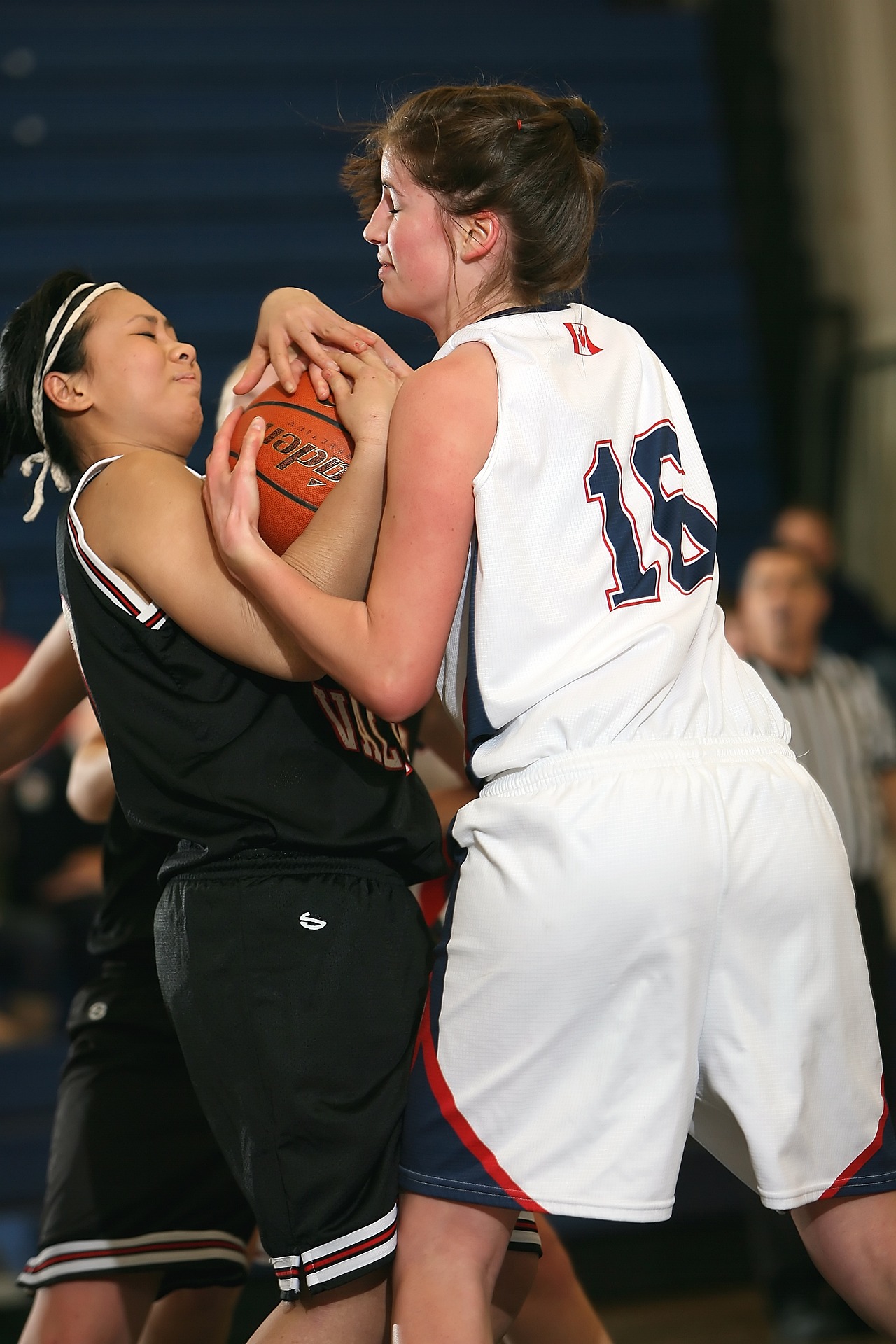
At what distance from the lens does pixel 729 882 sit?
1.71 meters

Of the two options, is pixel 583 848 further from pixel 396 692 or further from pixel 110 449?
pixel 110 449

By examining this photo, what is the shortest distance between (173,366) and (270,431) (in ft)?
1.01

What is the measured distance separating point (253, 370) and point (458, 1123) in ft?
3.91

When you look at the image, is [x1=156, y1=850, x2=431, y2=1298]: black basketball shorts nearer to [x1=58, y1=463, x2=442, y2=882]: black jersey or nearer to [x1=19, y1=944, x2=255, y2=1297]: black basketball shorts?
[x1=58, y1=463, x2=442, y2=882]: black jersey

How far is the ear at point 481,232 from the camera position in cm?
191

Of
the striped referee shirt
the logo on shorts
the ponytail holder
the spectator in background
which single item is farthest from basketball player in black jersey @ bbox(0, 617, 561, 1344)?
the spectator in background

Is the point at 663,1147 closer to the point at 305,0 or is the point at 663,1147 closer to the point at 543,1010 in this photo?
the point at 543,1010

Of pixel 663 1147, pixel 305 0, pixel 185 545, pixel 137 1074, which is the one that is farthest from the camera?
pixel 305 0

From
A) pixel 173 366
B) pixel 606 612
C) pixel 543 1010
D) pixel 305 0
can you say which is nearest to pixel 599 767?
pixel 606 612

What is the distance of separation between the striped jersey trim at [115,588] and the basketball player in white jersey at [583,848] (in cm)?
19

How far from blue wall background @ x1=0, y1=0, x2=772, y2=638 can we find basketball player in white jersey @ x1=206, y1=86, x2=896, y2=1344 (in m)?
5.31

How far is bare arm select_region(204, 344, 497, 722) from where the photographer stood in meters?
1.73

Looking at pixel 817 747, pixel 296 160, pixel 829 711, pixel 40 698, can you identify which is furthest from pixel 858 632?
pixel 40 698

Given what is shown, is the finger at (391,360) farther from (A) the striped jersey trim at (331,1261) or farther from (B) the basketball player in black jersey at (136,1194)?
(A) the striped jersey trim at (331,1261)
